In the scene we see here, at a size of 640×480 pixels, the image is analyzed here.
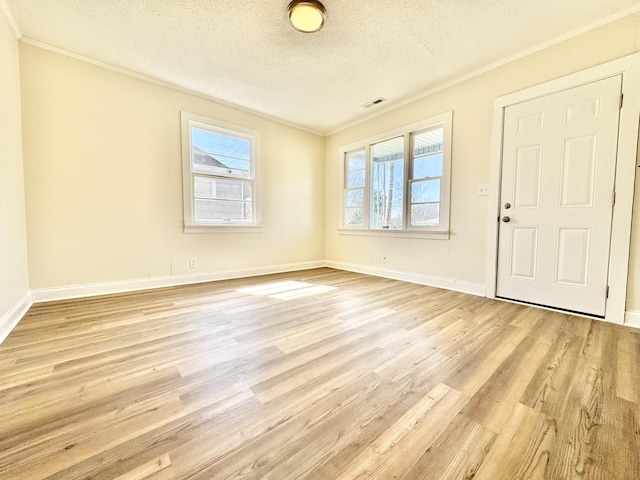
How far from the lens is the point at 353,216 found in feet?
15.1

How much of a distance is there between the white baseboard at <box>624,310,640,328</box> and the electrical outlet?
1.49 metres

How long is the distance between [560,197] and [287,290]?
114 inches

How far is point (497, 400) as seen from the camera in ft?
3.92

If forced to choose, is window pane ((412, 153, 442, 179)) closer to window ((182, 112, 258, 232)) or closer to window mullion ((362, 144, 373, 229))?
window mullion ((362, 144, 373, 229))

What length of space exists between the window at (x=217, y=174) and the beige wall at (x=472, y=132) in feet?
6.28

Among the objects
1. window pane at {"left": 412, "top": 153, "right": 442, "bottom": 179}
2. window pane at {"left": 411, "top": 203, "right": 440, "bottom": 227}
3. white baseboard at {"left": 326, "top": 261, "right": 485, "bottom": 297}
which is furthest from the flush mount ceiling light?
white baseboard at {"left": 326, "top": 261, "right": 485, "bottom": 297}

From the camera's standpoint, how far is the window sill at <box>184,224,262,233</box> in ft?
11.4

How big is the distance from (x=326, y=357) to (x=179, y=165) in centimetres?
306

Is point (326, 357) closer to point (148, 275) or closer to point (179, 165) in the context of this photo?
point (148, 275)

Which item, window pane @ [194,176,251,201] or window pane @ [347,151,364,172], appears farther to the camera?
window pane @ [347,151,364,172]

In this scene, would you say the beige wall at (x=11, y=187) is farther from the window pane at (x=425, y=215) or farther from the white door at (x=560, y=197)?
the white door at (x=560, y=197)

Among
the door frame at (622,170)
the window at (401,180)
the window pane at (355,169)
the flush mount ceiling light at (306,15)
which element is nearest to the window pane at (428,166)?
the window at (401,180)

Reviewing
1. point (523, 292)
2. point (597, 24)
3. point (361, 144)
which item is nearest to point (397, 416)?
point (523, 292)

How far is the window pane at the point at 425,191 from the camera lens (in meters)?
3.39
